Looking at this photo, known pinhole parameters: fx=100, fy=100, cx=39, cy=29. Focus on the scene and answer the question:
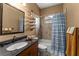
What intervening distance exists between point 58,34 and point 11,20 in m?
0.55

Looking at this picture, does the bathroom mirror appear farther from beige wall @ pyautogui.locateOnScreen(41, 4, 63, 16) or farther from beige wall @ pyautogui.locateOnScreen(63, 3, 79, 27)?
beige wall @ pyautogui.locateOnScreen(63, 3, 79, 27)

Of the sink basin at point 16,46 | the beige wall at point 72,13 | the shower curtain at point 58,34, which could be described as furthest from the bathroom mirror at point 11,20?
the beige wall at point 72,13

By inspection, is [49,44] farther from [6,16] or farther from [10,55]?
[6,16]

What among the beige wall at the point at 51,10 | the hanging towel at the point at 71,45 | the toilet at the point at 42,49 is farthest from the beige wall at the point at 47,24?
the hanging towel at the point at 71,45

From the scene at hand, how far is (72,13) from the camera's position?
112cm

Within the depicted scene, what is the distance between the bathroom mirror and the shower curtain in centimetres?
37

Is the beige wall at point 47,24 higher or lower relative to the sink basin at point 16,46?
higher

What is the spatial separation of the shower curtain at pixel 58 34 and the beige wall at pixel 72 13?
2.4 inches

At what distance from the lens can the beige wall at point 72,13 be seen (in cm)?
109

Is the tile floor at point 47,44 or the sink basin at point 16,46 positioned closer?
the sink basin at point 16,46

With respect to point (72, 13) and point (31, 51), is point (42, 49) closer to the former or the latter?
point (31, 51)

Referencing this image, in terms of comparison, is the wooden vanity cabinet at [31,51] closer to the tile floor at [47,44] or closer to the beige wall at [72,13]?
the tile floor at [47,44]

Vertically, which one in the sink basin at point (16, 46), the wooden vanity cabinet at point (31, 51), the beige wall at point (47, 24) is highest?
the beige wall at point (47, 24)

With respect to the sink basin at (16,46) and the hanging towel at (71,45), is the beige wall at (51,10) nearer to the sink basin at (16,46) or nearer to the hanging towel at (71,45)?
the hanging towel at (71,45)
